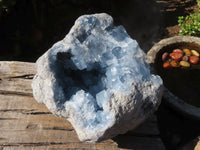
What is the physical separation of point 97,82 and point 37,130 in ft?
2.25

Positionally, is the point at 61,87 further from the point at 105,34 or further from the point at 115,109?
the point at 105,34

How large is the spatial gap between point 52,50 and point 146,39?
7.49ft

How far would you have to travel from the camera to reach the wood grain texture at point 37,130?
199 centimetres

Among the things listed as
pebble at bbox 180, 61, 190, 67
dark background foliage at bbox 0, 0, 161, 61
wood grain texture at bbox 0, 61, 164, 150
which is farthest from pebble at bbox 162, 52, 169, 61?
wood grain texture at bbox 0, 61, 164, 150

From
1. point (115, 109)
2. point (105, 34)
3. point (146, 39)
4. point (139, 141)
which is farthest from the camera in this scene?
point (146, 39)

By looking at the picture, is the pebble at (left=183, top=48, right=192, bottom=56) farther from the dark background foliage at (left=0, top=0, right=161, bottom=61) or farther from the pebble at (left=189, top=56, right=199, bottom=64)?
the dark background foliage at (left=0, top=0, right=161, bottom=61)

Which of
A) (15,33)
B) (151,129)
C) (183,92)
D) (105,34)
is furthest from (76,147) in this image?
(15,33)

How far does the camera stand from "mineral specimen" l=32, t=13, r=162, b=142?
1.62m

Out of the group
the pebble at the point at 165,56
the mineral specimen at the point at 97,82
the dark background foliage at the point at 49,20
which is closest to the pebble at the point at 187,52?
the pebble at the point at 165,56

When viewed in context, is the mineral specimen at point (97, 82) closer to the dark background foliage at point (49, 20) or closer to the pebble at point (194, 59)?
the pebble at point (194, 59)

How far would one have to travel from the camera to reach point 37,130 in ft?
6.73

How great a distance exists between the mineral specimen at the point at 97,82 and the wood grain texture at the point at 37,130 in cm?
30

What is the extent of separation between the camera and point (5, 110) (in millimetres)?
2146

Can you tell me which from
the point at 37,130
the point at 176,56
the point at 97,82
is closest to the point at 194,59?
the point at 176,56
